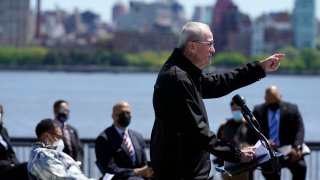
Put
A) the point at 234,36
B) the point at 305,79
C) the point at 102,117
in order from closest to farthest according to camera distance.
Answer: the point at 102,117 → the point at 305,79 → the point at 234,36

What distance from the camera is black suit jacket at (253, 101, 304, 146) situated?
12844 millimetres

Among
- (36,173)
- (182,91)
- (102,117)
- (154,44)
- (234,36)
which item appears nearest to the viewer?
(182,91)

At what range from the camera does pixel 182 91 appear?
6.50 m

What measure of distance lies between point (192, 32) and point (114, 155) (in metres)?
4.87

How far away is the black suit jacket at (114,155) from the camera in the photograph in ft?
36.6

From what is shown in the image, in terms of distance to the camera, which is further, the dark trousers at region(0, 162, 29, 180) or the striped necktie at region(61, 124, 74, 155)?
the striped necktie at region(61, 124, 74, 155)

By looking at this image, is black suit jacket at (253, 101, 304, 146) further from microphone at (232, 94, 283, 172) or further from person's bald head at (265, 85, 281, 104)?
microphone at (232, 94, 283, 172)

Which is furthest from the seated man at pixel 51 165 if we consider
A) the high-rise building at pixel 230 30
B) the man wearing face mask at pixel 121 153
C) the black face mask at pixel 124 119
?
the high-rise building at pixel 230 30

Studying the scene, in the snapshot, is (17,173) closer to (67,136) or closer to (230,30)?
(67,136)

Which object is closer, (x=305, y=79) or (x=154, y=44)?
(x=305, y=79)

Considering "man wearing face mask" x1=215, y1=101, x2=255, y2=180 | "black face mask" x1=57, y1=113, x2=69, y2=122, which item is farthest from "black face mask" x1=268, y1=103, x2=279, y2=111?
"black face mask" x1=57, y1=113, x2=69, y2=122

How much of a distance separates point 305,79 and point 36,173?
14634cm

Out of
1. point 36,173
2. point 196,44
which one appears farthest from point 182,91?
point 36,173

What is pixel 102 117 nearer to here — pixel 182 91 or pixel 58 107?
pixel 58 107
